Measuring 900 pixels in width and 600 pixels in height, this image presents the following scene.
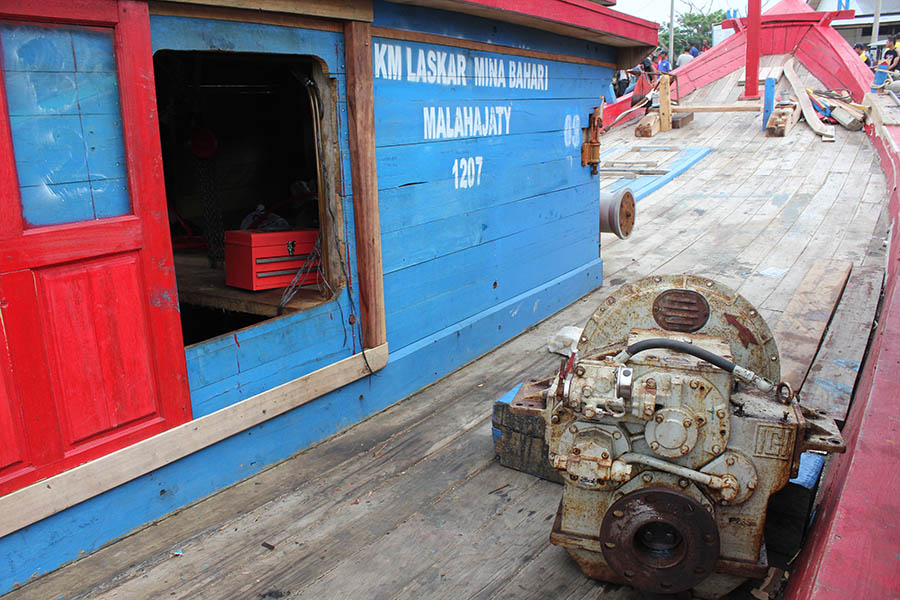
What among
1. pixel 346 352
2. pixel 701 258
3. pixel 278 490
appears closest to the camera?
pixel 278 490

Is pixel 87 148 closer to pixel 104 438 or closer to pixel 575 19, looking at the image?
pixel 104 438

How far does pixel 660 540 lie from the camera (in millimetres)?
2408

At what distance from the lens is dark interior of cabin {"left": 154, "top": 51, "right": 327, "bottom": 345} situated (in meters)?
3.93

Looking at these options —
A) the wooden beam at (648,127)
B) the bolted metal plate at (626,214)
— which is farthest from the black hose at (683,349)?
the wooden beam at (648,127)

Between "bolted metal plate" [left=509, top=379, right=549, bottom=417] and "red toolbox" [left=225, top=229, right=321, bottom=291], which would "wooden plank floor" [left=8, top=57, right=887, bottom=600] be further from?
"red toolbox" [left=225, top=229, right=321, bottom=291]

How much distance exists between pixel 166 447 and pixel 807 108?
12.4 meters

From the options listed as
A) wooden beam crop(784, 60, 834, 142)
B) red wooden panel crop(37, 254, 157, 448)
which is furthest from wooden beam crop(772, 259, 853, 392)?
wooden beam crop(784, 60, 834, 142)

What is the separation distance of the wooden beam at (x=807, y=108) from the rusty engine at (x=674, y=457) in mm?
10283

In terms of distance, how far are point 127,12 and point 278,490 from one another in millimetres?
2071

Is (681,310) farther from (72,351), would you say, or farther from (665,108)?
(665,108)

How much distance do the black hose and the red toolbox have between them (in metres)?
2.05

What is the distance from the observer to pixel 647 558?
7.73 ft

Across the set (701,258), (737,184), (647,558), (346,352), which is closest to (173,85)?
(346,352)

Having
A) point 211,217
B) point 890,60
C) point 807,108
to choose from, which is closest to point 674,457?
point 211,217
